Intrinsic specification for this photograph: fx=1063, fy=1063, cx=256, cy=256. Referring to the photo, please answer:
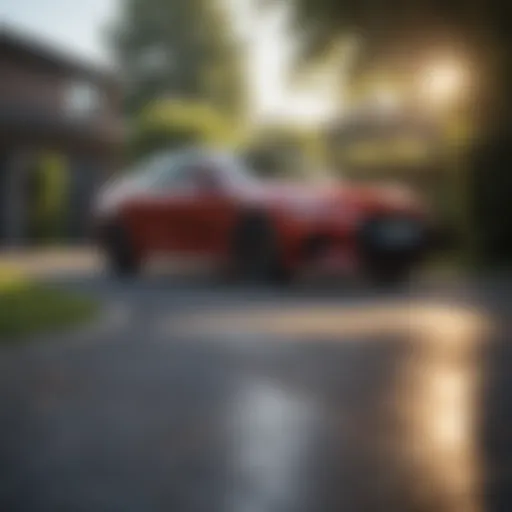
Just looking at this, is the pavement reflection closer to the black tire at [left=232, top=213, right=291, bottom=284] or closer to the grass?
the black tire at [left=232, top=213, right=291, bottom=284]

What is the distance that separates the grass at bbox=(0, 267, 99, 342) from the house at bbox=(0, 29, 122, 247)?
302 millimetres

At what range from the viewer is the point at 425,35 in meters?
3.44

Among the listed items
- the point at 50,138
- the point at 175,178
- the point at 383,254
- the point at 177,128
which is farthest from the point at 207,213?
the point at 177,128

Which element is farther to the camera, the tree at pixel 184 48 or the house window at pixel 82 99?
the house window at pixel 82 99

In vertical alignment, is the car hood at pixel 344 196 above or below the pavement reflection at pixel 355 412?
above

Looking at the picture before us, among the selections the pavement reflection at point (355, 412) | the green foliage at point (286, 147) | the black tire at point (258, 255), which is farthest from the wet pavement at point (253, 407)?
the green foliage at point (286, 147)

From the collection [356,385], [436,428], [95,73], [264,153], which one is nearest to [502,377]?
[356,385]

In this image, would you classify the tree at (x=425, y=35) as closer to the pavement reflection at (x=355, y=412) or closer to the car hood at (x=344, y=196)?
the car hood at (x=344, y=196)

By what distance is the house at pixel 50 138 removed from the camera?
3.90 meters

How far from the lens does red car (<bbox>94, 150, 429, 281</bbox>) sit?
475 cm

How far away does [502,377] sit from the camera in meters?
4.53

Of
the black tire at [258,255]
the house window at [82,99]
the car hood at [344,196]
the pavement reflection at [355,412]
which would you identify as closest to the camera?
the pavement reflection at [355,412]

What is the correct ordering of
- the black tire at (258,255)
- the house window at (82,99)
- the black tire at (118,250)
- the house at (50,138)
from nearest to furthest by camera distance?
the house at (50,138), the house window at (82,99), the black tire at (118,250), the black tire at (258,255)

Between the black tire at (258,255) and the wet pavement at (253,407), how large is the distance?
0.30m
